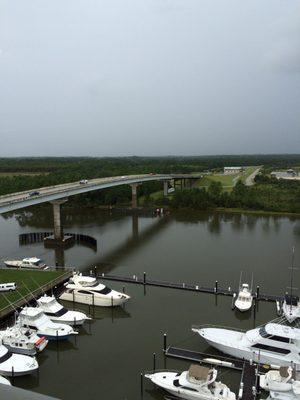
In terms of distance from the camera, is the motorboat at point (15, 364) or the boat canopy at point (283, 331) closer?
the motorboat at point (15, 364)

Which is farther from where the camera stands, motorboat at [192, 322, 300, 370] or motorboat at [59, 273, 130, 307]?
motorboat at [59, 273, 130, 307]

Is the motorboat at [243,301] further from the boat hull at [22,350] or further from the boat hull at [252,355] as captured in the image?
the boat hull at [22,350]

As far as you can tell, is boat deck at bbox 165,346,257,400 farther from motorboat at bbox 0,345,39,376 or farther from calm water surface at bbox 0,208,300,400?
motorboat at bbox 0,345,39,376

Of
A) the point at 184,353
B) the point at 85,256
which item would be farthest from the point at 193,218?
the point at 184,353

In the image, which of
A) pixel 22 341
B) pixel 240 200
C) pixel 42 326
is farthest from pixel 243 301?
pixel 240 200

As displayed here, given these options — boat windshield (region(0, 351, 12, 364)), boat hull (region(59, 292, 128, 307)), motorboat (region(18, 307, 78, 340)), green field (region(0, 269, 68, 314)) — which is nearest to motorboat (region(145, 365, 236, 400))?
motorboat (region(18, 307, 78, 340))

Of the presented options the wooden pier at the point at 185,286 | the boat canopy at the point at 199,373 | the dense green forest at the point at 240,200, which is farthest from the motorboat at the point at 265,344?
the dense green forest at the point at 240,200

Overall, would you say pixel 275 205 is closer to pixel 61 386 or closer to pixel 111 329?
pixel 111 329
